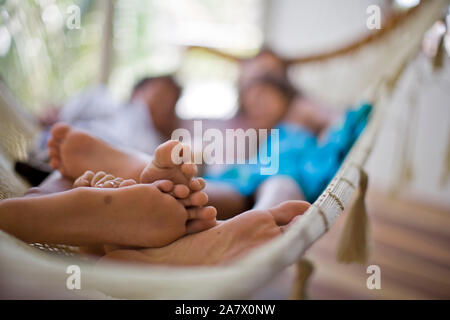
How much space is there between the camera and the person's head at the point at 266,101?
1.11 meters

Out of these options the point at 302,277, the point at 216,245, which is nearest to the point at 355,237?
the point at 302,277

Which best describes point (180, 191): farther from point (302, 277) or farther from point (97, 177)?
point (302, 277)

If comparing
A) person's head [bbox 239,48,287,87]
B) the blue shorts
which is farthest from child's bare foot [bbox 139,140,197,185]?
person's head [bbox 239,48,287,87]

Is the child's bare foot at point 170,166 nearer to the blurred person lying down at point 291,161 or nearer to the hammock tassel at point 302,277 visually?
the blurred person lying down at point 291,161

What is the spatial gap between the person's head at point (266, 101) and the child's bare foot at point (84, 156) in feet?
2.31

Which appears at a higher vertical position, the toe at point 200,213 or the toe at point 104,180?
the toe at point 104,180

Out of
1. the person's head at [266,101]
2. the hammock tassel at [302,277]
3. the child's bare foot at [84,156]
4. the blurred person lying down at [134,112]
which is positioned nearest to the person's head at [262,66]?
the person's head at [266,101]

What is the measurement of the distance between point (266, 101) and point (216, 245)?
83cm

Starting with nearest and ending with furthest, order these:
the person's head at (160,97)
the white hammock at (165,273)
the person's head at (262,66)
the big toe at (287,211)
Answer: the white hammock at (165,273), the big toe at (287,211), the person's head at (160,97), the person's head at (262,66)

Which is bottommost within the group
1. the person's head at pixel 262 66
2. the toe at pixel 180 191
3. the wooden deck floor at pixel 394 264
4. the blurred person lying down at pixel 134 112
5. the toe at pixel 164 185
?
the wooden deck floor at pixel 394 264

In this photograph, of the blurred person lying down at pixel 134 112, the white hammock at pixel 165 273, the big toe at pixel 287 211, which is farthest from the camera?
the blurred person lying down at pixel 134 112
